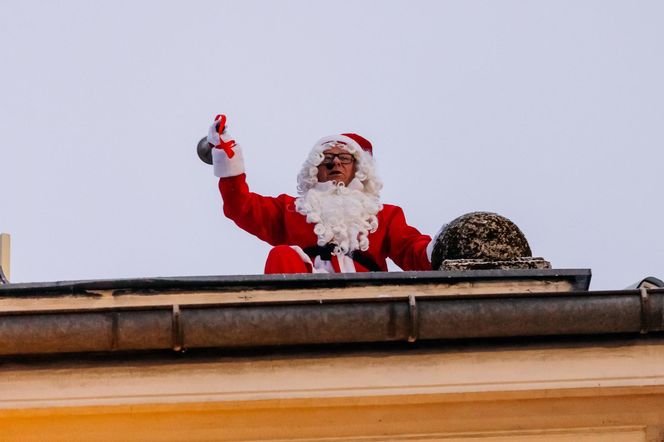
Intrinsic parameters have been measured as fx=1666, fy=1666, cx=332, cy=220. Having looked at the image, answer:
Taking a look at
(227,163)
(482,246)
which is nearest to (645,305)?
(482,246)

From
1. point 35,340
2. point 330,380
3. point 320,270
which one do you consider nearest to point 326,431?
point 330,380

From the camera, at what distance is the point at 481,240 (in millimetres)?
7848

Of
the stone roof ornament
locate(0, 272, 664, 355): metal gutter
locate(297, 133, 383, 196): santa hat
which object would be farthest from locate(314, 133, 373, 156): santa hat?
locate(0, 272, 664, 355): metal gutter

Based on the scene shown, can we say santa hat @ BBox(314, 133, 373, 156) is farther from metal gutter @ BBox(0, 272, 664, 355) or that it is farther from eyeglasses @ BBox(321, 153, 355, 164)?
metal gutter @ BBox(0, 272, 664, 355)

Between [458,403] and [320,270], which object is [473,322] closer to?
[458,403]

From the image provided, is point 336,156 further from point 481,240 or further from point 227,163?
point 481,240

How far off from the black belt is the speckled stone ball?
1.59 metres

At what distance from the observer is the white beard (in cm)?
975

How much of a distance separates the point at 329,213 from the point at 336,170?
425mm

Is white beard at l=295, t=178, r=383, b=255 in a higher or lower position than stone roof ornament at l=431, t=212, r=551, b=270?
higher

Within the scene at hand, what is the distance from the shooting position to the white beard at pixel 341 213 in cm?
975

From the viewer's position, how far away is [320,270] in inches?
373

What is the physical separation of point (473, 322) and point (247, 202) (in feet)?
12.5

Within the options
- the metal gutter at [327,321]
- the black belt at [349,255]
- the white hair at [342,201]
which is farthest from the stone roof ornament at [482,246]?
the white hair at [342,201]
